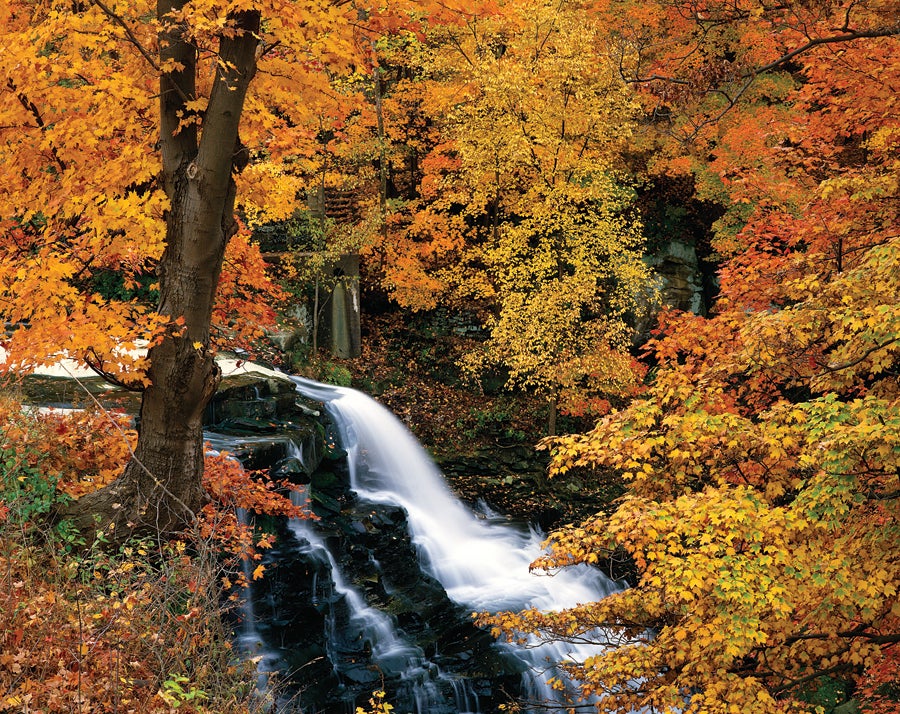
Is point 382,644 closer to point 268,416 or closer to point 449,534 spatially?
point 449,534

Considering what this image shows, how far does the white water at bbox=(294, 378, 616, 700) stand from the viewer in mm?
11492

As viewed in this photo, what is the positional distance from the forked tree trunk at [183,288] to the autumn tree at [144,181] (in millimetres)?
14

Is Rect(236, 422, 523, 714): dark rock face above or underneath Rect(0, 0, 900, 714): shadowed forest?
underneath

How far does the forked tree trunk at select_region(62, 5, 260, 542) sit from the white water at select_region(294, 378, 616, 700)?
212 inches

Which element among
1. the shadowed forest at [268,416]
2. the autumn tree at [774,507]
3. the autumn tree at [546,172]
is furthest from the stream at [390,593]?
the autumn tree at [546,172]

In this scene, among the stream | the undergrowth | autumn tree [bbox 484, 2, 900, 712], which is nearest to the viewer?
the undergrowth

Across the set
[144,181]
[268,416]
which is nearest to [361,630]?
[268,416]

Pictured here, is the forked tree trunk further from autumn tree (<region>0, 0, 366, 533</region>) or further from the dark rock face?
the dark rock face

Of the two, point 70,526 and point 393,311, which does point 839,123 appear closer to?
point 70,526

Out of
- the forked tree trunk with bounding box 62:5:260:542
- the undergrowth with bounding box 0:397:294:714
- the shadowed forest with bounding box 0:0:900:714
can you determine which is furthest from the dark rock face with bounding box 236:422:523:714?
the forked tree trunk with bounding box 62:5:260:542

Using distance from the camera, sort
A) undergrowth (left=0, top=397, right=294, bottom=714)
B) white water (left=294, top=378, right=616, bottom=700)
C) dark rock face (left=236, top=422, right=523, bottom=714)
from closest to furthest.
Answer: undergrowth (left=0, top=397, right=294, bottom=714), dark rock face (left=236, top=422, right=523, bottom=714), white water (left=294, top=378, right=616, bottom=700)

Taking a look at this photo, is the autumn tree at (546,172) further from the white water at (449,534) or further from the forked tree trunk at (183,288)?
the forked tree trunk at (183,288)

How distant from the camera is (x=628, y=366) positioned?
16.7 m

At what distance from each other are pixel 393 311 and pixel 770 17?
575 inches
